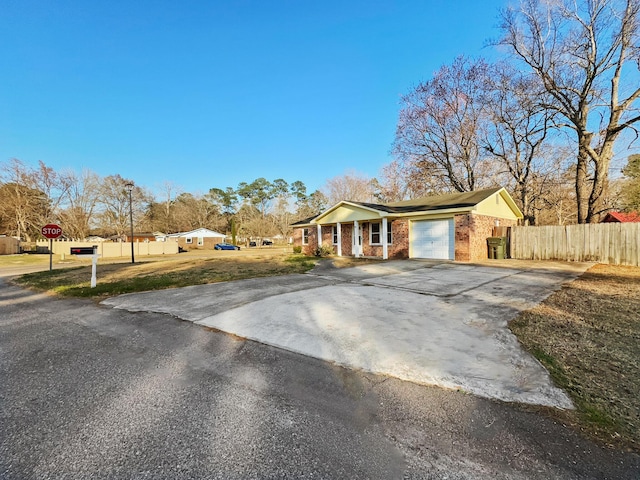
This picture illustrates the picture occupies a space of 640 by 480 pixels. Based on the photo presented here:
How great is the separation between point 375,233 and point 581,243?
30.9 feet

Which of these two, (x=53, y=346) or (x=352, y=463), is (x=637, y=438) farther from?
(x=53, y=346)

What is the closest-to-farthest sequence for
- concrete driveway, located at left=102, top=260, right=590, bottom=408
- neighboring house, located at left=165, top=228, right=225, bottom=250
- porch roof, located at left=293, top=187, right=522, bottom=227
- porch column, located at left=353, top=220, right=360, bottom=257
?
1. concrete driveway, located at left=102, top=260, right=590, bottom=408
2. porch roof, located at left=293, top=187, right=522, bottom=227
3. porch column, located at left=353, top=220, right=360, bottom=257
4. neighboring house, located at left=165, top=228, right=225, bottom=250

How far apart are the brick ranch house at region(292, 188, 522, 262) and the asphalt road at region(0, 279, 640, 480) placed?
12624 mm

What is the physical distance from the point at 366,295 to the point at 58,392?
213 inches

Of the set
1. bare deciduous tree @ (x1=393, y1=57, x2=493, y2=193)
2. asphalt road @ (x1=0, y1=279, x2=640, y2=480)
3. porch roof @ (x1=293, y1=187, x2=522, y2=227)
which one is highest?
bare deciduous tree @ (x1=393, y1=57, x2=493, y2=193)

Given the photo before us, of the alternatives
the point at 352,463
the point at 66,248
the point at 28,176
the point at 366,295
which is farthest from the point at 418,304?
the point at 28,176

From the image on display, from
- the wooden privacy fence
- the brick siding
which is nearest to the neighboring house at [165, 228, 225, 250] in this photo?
the brick siding

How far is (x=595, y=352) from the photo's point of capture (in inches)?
135

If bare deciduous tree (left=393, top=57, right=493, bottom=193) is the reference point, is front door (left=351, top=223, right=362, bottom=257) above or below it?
below

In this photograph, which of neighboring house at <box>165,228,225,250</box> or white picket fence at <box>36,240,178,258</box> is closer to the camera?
white picket fence at <box>36,240,178,258</box>

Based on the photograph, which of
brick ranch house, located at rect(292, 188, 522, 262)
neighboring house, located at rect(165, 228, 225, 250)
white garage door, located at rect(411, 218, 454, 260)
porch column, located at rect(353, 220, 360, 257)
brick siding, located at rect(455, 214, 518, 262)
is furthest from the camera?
neighboring house, located at rect(165, 228, 225, 250)

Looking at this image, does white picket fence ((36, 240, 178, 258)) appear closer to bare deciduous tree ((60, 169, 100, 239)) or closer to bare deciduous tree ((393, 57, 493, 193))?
bare deciduous tree ((60, 169, 100, 239))

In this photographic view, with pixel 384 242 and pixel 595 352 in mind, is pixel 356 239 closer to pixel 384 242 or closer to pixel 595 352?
pixel 384 242

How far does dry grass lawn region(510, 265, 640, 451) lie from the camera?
2.23 metres
